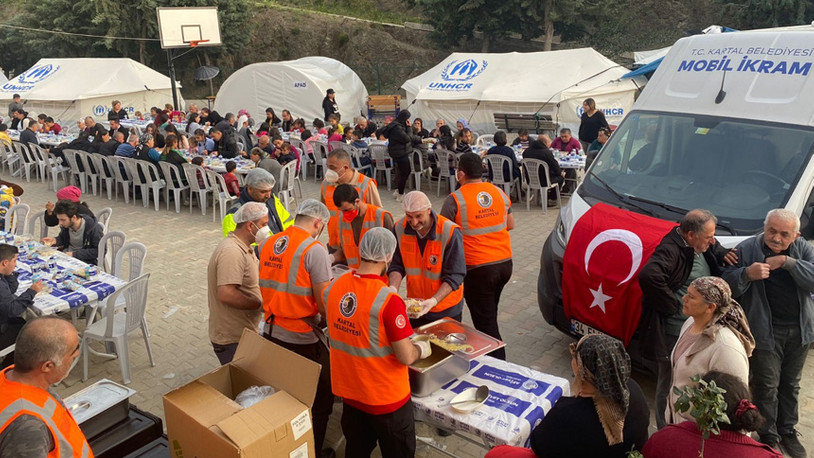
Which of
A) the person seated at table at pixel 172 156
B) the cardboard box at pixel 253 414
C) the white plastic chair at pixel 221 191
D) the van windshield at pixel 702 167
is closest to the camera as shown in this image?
the cardboard box at pixel 253 414

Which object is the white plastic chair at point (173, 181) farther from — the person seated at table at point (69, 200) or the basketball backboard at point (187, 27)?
the basketball backboard at point (187, 27)

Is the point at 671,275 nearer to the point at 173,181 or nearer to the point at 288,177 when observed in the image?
the point at 288,177

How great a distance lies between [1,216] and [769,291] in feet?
30.5

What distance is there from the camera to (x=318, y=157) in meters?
14.4

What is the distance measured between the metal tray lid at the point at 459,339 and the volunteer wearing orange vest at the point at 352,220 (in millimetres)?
1162

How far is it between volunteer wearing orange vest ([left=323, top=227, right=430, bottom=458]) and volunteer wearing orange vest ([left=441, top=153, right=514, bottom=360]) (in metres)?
1.74

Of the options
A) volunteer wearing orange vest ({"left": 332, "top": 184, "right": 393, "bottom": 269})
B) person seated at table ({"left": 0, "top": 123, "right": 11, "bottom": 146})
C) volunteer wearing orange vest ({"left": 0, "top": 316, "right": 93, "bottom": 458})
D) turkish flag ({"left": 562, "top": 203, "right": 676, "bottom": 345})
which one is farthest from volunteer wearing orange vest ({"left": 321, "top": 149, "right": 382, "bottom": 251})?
person seated at table ({"left": 0, "top": 123, "right": 11, "bottom": 146})

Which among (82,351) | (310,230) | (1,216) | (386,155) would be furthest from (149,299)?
(386,155)

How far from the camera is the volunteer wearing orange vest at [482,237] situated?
5.32m

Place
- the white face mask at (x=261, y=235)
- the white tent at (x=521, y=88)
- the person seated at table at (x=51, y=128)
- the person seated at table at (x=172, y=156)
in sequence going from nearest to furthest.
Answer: the white face mask at (x=261, y=235), the person seated at table at (x=172, y=156), the white tent at (x=521, y=88), the person seated at table at (x=51, y=128)

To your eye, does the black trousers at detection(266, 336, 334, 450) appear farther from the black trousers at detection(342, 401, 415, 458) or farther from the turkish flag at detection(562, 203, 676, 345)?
the turkish flag at detection(562, 203, 676, 345)

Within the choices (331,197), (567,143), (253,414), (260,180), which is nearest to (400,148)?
(567,143)

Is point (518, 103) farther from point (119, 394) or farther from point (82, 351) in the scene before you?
point (119, 394)

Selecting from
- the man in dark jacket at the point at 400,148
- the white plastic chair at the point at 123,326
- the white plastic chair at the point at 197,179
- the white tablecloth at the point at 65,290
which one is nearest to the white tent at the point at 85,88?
the white plastic chair at the point at 197,179
